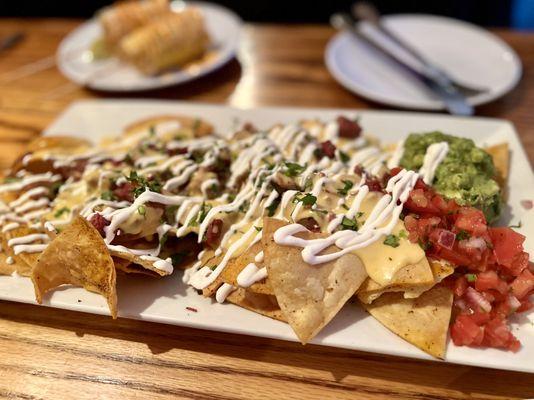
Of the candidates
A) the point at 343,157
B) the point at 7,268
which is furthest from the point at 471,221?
the point at 7,268

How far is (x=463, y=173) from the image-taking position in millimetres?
1773

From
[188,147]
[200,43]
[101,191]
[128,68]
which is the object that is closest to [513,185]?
[188,147]

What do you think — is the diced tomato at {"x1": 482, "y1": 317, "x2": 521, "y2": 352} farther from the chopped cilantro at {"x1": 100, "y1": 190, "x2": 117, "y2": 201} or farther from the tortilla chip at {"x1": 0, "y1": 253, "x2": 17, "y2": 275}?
the tortilla chip at {"x1": 0, "y1": 253, "x2": 17, "y2": 275}

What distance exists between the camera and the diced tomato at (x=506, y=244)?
1.57 meters

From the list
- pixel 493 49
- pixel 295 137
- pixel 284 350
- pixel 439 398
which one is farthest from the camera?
pixel 493 49

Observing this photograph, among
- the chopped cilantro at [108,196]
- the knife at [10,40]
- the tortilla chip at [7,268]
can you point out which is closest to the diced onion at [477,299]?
the chopped cilantro at [108,196]

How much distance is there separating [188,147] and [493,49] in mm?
2084

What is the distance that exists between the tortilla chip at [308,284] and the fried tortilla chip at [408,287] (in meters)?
0.03

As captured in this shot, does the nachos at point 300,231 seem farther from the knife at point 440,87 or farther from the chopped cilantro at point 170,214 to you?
the knife at point 440,87

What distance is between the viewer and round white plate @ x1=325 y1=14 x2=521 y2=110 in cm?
278

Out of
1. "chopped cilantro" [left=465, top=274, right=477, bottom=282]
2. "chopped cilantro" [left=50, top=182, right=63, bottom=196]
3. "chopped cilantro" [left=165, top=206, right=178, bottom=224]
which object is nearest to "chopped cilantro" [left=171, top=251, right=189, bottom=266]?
"chopped cilantro" [left=165, top=206, right=178, bottom=224]

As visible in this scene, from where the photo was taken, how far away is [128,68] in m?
3.29

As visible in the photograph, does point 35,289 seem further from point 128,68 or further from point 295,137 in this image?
point 128,68

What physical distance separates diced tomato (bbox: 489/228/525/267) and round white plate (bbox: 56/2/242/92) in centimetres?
209
